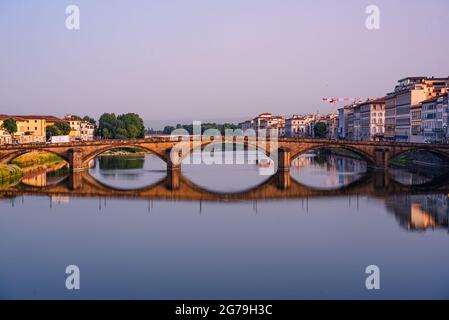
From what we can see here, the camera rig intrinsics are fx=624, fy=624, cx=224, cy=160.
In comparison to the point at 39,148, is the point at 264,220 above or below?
below

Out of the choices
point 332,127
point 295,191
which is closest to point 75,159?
point 295,191

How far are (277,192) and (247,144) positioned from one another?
12120 mm

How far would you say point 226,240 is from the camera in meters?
19.1

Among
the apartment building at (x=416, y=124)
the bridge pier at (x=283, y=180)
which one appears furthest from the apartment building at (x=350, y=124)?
the bridge pier at (x=283, y=180)

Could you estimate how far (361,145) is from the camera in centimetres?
4025

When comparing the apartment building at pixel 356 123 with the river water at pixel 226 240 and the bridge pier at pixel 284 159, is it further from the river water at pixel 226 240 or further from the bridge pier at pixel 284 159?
the river water at pixel 226 240

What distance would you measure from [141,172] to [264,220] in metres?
20.2

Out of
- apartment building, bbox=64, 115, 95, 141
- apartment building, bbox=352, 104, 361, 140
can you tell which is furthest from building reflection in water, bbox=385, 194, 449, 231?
apartment building, bbox=64, 115, 95, 141

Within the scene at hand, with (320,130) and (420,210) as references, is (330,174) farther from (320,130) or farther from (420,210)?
(320,130)

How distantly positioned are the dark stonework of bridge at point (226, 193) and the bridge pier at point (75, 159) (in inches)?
156

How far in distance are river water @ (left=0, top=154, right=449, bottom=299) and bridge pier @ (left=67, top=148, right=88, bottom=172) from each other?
18.6 feet

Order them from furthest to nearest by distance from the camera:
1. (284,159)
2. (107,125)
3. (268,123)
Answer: (268,123) → (107,125) → (284,159)
